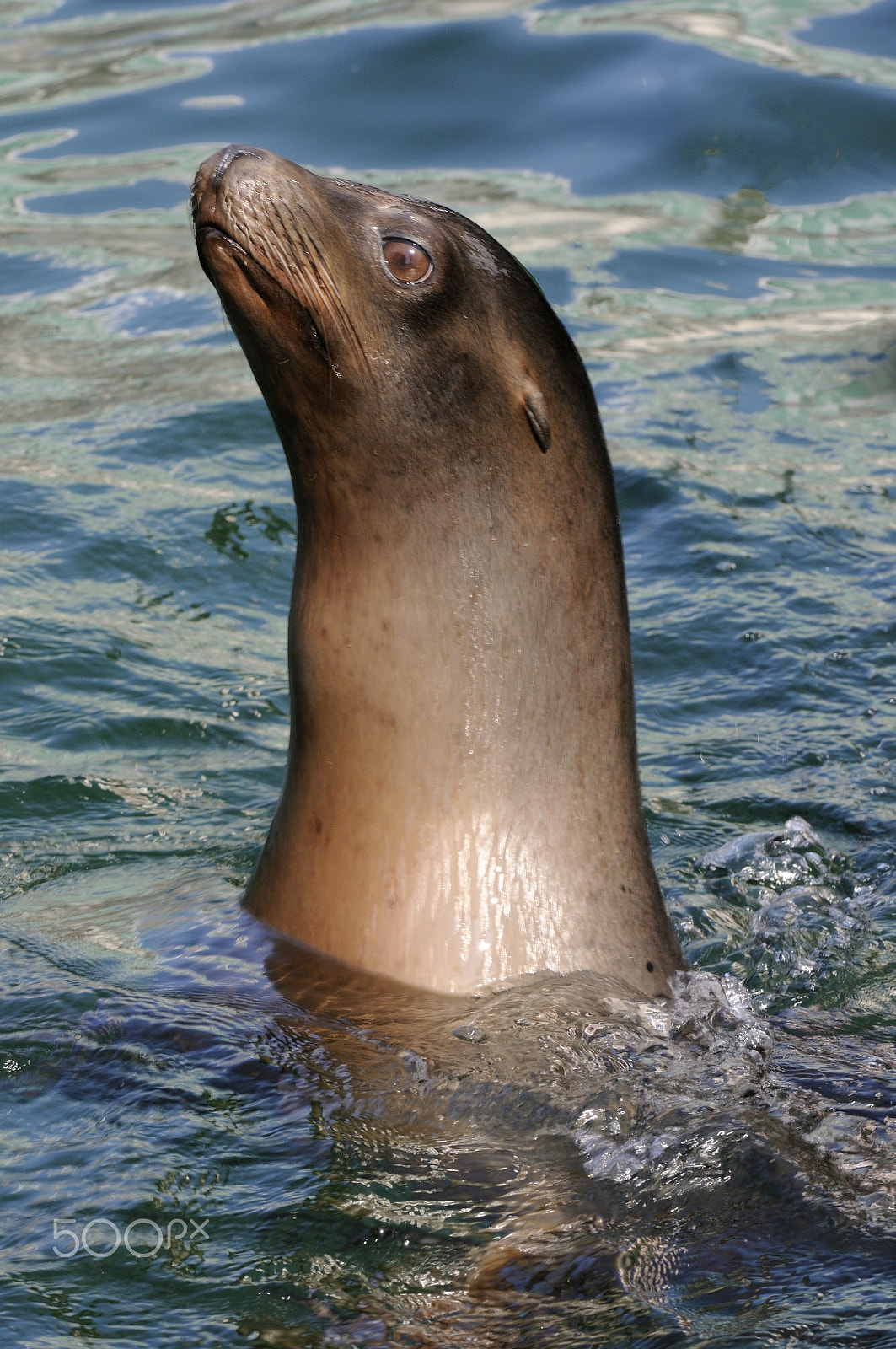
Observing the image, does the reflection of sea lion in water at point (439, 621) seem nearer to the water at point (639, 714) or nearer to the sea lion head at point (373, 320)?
the sea lion head at point (373, 320)

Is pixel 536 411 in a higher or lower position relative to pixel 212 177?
lower

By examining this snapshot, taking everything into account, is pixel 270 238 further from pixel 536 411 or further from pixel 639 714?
pixel 639 714

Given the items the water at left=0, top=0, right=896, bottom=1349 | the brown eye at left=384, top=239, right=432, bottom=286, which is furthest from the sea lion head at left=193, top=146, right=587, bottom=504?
the water at left=0, top=0, right=896, bottom=1349

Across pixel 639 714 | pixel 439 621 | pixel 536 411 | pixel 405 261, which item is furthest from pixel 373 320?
pixel 639 714

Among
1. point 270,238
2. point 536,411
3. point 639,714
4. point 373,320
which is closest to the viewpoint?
point 270,238

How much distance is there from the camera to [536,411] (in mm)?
3879

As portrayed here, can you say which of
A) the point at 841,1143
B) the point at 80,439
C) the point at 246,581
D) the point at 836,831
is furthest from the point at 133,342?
the point at 841,1143

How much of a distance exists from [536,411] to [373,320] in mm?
404

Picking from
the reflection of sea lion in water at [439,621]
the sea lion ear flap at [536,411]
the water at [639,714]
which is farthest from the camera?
the sea lion ear flap at [536,411]

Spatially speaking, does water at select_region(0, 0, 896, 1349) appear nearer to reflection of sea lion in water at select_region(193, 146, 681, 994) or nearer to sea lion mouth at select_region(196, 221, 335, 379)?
reflection of sea lion in water at select_region(193, 146, 681, 994)

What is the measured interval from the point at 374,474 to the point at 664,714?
9.80ft

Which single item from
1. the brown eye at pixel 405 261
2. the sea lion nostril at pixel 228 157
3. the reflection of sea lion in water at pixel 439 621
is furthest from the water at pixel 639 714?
the sea lion nostril at pixel 228 157

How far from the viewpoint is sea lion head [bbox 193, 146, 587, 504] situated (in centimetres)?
359

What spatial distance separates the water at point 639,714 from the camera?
3.10 m
